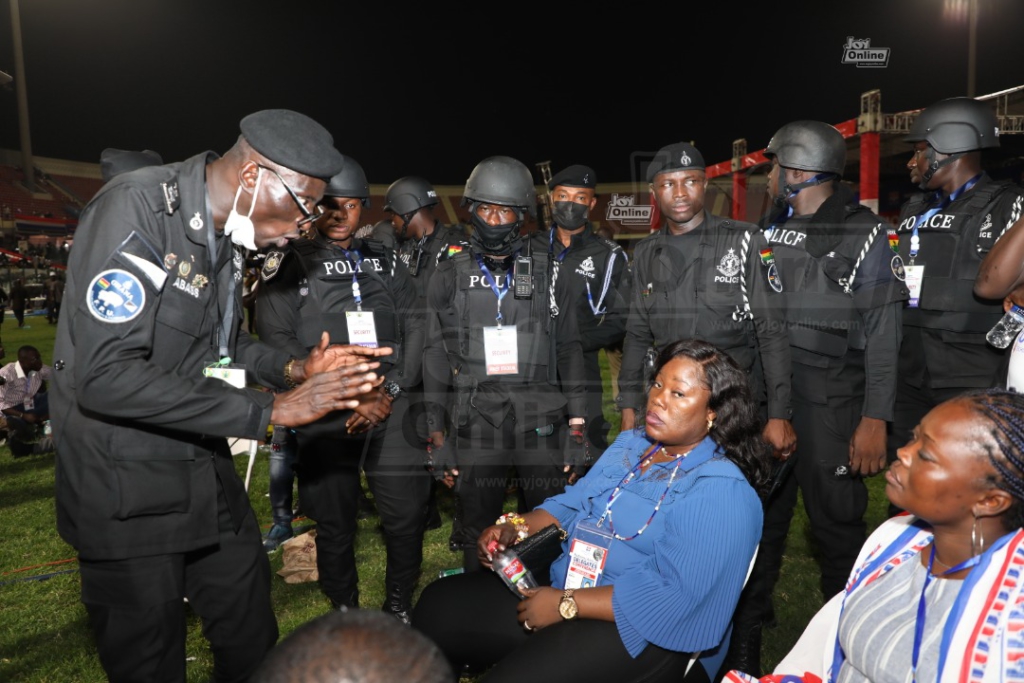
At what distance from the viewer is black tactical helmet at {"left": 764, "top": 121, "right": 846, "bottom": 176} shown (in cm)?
410

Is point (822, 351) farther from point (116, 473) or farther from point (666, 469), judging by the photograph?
point (116, 473)

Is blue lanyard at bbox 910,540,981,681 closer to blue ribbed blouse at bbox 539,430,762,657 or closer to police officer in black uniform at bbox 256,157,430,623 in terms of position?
blue ribbed blouse at bbox 539,430,762,657

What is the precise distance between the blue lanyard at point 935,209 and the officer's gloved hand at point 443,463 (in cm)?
313

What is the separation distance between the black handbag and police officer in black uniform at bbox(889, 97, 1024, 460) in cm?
275

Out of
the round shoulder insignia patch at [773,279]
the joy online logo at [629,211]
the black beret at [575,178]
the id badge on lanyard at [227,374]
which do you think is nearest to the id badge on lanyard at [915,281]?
the round shoulder insignia patch at [773,279]

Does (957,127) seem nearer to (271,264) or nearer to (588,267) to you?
(588,267)

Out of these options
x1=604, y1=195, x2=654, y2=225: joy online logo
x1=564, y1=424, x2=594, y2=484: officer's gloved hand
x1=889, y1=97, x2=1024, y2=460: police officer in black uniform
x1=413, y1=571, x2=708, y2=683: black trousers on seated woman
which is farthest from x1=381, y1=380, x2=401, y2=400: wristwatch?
x1=604, y1=195, x2=654, y2=225: joy online logo

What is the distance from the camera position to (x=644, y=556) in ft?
8.63

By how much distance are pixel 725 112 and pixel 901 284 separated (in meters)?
33.1

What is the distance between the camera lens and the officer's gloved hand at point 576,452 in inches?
165

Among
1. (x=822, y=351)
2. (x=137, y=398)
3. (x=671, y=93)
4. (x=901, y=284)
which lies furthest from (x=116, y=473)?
(x=671, y=93)

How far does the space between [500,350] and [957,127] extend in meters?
A: 3.06

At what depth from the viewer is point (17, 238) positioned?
32469 mm

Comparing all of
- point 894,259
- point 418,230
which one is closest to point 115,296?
point 894,259
